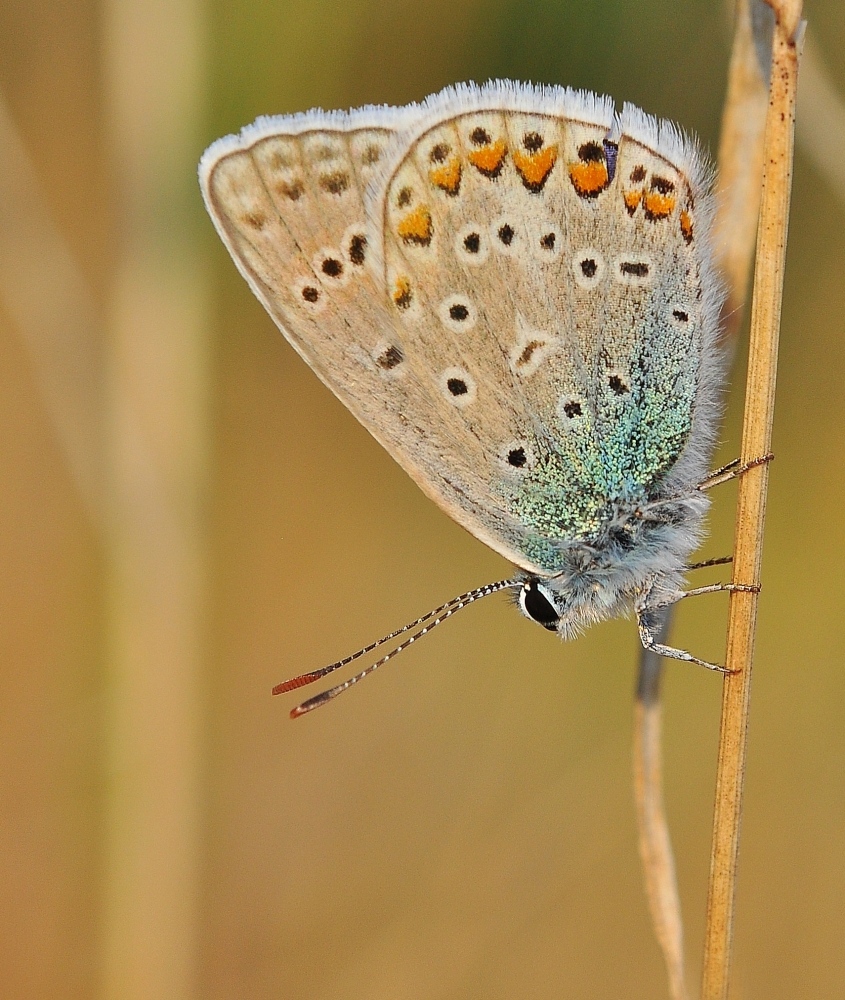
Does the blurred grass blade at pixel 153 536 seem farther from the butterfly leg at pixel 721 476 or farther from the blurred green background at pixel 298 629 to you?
the butterfly leg at pixel 721 476

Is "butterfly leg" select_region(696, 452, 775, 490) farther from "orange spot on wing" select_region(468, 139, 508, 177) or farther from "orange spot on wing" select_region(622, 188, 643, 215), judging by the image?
"orange spot on wing" select_region(468, 139, 508, 177)

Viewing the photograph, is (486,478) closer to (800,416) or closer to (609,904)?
(609,904)

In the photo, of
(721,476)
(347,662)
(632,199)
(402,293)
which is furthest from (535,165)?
(347,662)

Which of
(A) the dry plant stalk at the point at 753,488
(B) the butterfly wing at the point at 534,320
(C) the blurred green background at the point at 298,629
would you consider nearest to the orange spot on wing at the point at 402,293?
(B) the butterfly wing at the point at 534,320

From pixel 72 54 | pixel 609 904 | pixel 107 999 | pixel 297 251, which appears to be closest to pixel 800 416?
pixel 609 904

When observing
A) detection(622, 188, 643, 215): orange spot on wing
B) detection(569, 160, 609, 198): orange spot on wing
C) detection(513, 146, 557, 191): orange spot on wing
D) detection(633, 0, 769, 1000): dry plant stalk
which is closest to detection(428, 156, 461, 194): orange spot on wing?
detection(513, 146, 557, 191): orange spot on wing
